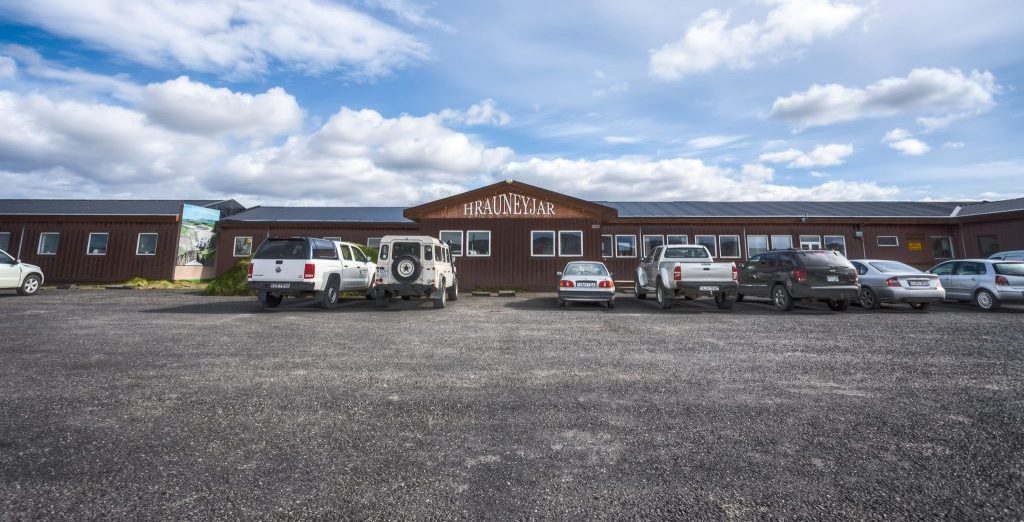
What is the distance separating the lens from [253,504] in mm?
2340

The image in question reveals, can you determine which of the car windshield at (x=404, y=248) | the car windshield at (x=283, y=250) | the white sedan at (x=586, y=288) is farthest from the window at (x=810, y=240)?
the car windshield at (x=283, y=250)

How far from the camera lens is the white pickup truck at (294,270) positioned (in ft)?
36.9

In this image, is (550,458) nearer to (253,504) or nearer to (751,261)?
(253,504)

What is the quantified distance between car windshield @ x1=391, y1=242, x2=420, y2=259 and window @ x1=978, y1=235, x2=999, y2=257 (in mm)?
29440

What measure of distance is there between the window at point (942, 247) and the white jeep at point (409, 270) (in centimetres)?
2774

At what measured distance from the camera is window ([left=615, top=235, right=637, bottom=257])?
71.6 feet

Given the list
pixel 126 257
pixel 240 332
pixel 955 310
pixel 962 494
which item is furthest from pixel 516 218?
pixel 126 257

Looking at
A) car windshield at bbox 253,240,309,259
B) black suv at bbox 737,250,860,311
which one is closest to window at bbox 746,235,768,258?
black suv at bbox 737,250,860,311

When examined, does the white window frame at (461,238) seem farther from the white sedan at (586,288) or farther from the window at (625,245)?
the white sedan at (586,288)

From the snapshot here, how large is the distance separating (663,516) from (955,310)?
1531cm

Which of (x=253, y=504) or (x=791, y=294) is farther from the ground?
(x=791, y=294)

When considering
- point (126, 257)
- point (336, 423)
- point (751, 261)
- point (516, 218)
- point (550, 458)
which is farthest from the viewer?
point (126, 257)

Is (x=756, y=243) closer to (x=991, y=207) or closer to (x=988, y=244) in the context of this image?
(x=988, y=244)

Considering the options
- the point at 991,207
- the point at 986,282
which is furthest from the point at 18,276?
the point at 991,207
